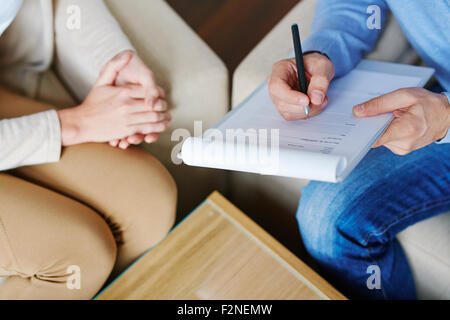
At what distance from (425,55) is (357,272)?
0.45m

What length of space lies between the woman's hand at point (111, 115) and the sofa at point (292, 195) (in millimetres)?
242

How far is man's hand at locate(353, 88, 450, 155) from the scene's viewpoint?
1.97 feet

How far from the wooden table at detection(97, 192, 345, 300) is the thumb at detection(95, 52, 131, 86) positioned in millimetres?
334

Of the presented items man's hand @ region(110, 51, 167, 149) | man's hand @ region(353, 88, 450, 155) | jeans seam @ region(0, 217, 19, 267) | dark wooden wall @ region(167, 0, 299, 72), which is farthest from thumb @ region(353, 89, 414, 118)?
dark wooden wall @ region(167, 0, 299, 72)

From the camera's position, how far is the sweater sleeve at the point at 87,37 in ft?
2.77

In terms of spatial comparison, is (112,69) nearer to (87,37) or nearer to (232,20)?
(87,37)

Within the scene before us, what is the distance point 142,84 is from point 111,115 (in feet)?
0.29

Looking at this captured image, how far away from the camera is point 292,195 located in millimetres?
997

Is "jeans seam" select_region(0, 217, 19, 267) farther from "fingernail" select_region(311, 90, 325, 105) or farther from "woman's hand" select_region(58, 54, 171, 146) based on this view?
"fingernail" select_region(311, 90, 325, 105)

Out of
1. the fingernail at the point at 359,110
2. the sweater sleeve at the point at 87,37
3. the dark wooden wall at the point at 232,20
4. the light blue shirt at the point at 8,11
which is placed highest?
the light blue shirt at the point at 8,11

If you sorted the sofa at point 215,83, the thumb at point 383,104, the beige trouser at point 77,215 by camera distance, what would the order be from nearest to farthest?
the thumb at point 383,104, the beige trouser at point 77,215, the sofa at point 215,83

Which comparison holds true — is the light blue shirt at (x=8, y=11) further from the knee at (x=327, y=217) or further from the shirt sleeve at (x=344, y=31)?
the knee at (x=327, y=217)

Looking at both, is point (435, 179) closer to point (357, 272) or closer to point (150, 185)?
point (357, 272)

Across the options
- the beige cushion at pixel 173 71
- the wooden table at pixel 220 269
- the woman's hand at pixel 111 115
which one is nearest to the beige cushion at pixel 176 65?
the beige cushion at pixel 173 71
